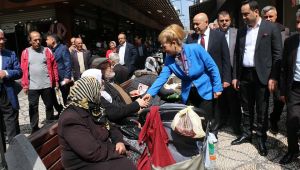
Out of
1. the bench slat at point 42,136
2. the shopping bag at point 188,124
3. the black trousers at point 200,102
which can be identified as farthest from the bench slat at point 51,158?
the black trousers at point 200,102

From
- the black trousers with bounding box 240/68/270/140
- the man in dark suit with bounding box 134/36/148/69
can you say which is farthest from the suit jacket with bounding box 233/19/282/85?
the man in dark suit with bounding box 134/36/148/69

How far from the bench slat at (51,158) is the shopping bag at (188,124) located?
110 centimetres

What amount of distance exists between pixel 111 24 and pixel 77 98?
20303 mm

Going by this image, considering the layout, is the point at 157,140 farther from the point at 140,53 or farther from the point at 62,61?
the point at 140,53

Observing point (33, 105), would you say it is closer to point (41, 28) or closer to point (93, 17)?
point (41, 28)

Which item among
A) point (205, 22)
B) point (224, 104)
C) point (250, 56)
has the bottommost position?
point (224, 104)

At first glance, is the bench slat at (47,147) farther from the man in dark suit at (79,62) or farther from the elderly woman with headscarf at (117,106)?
the man in dark suit at (79,62)

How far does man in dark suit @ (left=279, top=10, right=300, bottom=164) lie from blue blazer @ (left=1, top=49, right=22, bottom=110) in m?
3.51

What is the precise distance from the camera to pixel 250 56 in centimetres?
447

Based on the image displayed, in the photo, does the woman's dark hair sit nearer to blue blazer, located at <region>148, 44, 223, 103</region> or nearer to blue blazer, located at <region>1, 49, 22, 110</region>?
blue blazer, located at <region>148, 44, 223, 103</region>

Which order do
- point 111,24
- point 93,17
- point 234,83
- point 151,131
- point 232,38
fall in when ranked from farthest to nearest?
point 111,24, point 93,17, point 232,38, point 234,83, point 151,131

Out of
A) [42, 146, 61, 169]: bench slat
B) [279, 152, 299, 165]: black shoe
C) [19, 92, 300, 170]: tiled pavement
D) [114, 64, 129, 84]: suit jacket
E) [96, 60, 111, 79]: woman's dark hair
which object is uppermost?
[96, 60, 111, 79]: woman's dark hair

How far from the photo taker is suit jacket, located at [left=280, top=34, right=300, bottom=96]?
385cm

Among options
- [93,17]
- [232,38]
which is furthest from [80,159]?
[93,17]
